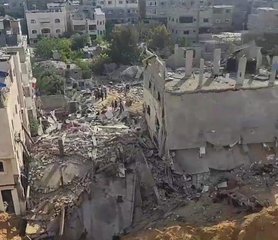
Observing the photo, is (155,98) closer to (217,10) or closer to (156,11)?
(217,10)

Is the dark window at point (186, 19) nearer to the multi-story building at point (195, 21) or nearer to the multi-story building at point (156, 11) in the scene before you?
the multi-story building at point (195, 21)

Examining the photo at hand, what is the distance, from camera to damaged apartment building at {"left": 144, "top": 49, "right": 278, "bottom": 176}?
15516 mm

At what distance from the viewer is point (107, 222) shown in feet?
49.0

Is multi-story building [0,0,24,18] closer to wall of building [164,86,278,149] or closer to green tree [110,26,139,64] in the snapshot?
green tree [110,26,139,64]

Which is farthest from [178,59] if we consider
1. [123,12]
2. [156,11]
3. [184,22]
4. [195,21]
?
[123,12]

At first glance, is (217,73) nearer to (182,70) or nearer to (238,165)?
(182,70)

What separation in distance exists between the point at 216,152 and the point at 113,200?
4.39 m

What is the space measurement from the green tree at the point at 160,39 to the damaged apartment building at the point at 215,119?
23458mm

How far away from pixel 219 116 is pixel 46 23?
3693 centimetres

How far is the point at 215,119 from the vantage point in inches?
622

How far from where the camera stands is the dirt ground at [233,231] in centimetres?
1074

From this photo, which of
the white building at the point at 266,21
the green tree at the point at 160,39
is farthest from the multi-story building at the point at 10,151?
the white building at the point at 266,21

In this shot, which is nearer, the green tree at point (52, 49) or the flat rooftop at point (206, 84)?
the flat rooftop at point (206, 84)

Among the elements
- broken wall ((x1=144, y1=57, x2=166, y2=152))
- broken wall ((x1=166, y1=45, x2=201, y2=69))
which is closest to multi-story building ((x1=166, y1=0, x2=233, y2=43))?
broken wall ((x1=166, y1=45, x2=201, y2=69))
